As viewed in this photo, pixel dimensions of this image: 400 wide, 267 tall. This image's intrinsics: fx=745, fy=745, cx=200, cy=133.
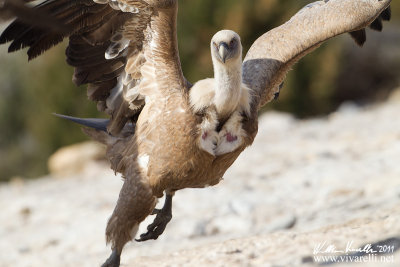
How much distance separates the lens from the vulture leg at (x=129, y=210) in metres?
6.16

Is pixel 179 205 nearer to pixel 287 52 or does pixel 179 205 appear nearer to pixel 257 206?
pixel 257 206

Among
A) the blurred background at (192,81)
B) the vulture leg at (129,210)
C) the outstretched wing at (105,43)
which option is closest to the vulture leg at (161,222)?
the vulture leg at (129,210)

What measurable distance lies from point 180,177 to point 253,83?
45.3 inches

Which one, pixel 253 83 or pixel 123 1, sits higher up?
pixel 123 1

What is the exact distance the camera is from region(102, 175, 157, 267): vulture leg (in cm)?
616

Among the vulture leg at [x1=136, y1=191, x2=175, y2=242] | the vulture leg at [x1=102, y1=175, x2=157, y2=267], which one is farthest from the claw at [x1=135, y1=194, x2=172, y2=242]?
the vulture leg at [x1=102, y1=175, x2=157, y2=267]

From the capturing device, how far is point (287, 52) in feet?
22.8

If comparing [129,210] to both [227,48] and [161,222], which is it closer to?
[161,222]

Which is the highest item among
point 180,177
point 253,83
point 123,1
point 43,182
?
point 123,1

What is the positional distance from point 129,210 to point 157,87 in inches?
41.7

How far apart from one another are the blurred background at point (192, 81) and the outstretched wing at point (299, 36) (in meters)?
9.61

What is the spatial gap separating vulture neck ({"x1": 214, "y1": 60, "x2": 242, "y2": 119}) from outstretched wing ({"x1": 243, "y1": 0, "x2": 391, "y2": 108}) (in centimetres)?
80

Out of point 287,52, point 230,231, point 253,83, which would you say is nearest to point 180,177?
point 253,83

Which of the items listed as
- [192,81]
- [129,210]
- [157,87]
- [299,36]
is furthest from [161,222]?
[192,81]
